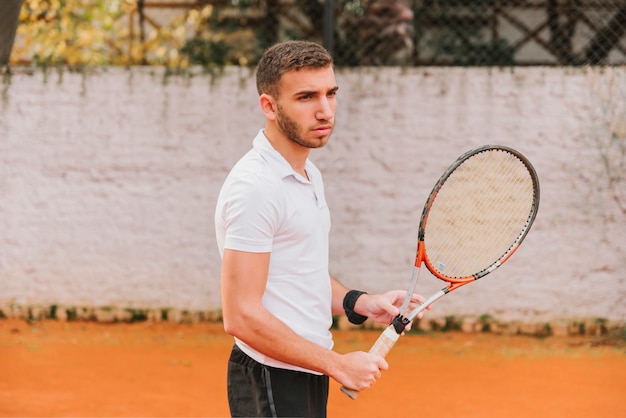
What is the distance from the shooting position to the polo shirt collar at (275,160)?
2.16 metres

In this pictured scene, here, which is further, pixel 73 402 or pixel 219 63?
pixel 219 63

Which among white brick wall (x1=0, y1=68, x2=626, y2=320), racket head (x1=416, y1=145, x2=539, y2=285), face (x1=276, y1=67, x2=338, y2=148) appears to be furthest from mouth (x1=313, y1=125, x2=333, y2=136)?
white brick wall (x1=0, y1=68, x2=626, y2=320)

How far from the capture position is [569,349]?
20.9 ft

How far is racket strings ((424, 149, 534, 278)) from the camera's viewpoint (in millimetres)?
6051

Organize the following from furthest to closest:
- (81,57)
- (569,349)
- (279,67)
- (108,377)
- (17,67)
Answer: (81,57) → (17,67) → (569,349) → (108,377) → (279,67)

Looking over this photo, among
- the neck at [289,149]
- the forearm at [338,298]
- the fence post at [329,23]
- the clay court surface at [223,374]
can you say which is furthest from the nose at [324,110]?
the fence post at [329,23]

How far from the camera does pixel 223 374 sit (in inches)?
219

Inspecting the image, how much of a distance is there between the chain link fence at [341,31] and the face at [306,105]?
5112 mm

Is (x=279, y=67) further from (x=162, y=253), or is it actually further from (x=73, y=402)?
(x=162, y=253)

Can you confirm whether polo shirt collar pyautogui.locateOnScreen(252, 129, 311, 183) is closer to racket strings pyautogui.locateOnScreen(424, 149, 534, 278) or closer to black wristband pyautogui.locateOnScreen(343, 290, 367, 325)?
black wristband pyautogui.locateOnScreen(343, 290, 367, 325)


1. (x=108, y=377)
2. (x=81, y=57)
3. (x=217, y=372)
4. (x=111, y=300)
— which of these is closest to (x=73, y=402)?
(x=108, y=377)

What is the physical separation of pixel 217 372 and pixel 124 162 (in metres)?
2.16

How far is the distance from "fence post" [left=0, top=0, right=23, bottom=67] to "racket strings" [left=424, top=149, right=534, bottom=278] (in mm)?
3506

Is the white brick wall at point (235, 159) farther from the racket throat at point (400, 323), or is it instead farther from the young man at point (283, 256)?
the young man at point (283, 256)
